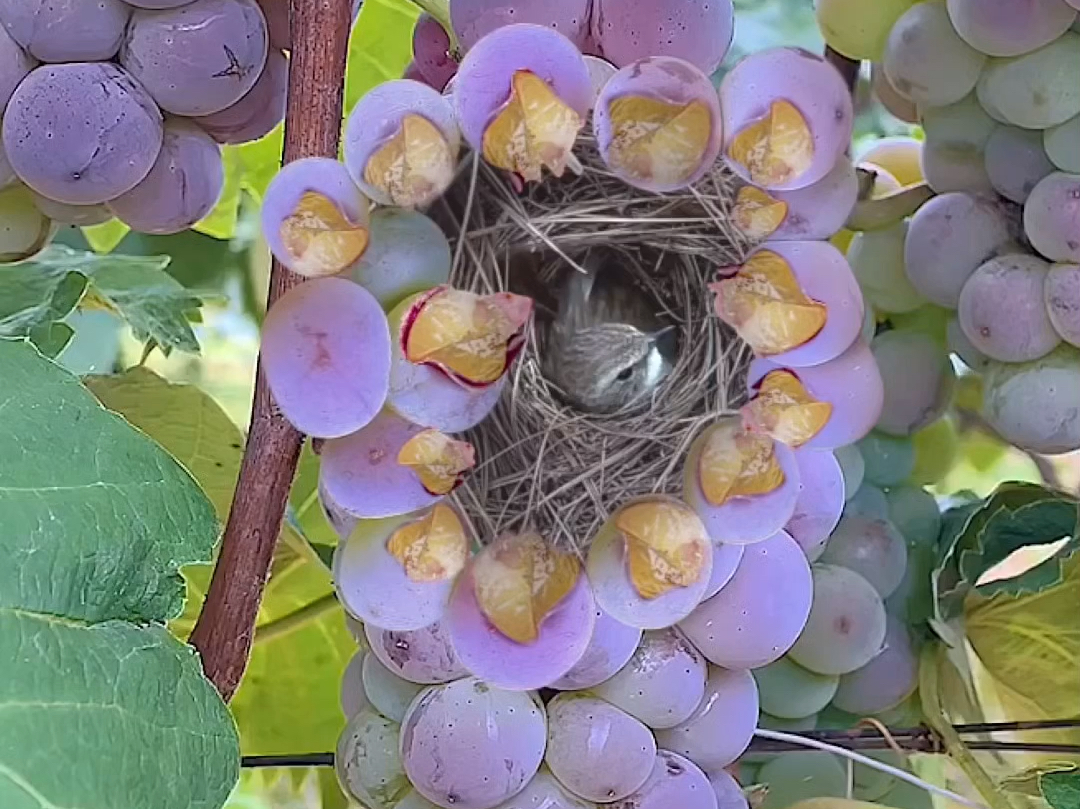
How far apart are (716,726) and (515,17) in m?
0.19

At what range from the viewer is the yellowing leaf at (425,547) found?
0.32 meters

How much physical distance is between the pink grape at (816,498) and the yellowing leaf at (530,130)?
109 mm

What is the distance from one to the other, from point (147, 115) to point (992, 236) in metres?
0.28

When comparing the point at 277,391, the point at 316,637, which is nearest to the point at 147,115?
the point at 277,391

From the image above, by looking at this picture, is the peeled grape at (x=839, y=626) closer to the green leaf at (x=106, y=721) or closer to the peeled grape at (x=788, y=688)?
the peeled grape at (x=788, y=688)

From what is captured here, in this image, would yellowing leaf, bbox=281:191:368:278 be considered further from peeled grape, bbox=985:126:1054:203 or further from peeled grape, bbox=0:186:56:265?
peeled grape, bbox=985:126:1054:203

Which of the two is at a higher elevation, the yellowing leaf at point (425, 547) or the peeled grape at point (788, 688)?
the yellowing leaf at point (425, 547)

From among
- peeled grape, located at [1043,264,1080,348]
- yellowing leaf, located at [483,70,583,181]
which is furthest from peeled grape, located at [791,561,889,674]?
yellowing leaf, located at [483,70,583,181]

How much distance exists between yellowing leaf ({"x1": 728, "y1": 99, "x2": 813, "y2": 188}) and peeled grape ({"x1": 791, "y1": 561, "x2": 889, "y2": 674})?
18 cm

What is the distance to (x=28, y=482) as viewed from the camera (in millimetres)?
280

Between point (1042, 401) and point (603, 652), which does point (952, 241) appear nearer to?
point (1042, 401)

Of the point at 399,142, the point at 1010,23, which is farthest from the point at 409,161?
the point at 1010,23

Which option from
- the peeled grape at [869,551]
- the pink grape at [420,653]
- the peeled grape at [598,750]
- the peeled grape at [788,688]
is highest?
the pink grape at [420,653]

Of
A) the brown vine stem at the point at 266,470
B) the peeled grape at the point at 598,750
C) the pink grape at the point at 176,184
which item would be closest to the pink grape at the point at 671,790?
the peeled grape at the point at 598,750
